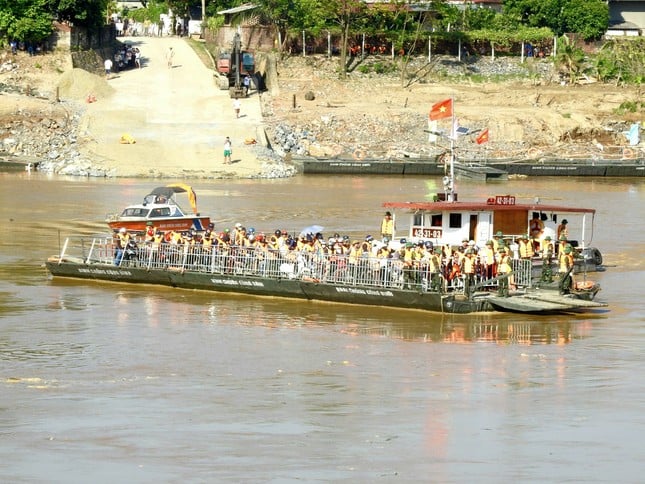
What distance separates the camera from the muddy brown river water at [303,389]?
2036 centimetres

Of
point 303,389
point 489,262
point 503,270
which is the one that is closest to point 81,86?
point 489,262

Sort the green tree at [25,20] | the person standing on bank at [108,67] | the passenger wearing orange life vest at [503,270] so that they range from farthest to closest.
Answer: the person standing on bank at [108,67]
the green tree at [25,20]
the passenger wearing orange life vest at [503,270]

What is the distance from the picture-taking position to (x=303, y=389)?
2517 centimetres

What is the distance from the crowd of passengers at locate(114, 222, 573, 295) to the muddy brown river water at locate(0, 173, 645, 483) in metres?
0.81

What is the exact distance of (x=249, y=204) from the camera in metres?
56.9

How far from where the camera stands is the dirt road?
226 ft

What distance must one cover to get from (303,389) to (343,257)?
898cm

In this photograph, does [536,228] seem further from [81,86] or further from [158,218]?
[81,86]

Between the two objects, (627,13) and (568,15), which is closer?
(568,15)

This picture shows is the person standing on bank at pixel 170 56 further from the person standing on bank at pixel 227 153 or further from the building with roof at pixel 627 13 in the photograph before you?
the building with roof at pixel 627 13

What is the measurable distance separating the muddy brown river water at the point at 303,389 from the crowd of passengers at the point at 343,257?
0.81 meters

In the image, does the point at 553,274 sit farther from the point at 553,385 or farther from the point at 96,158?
the point at 96,158

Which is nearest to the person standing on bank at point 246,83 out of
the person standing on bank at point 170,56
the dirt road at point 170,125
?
the dirt road at point 170,125

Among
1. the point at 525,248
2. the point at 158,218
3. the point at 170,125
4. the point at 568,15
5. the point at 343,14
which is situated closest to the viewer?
the point at 525,248
